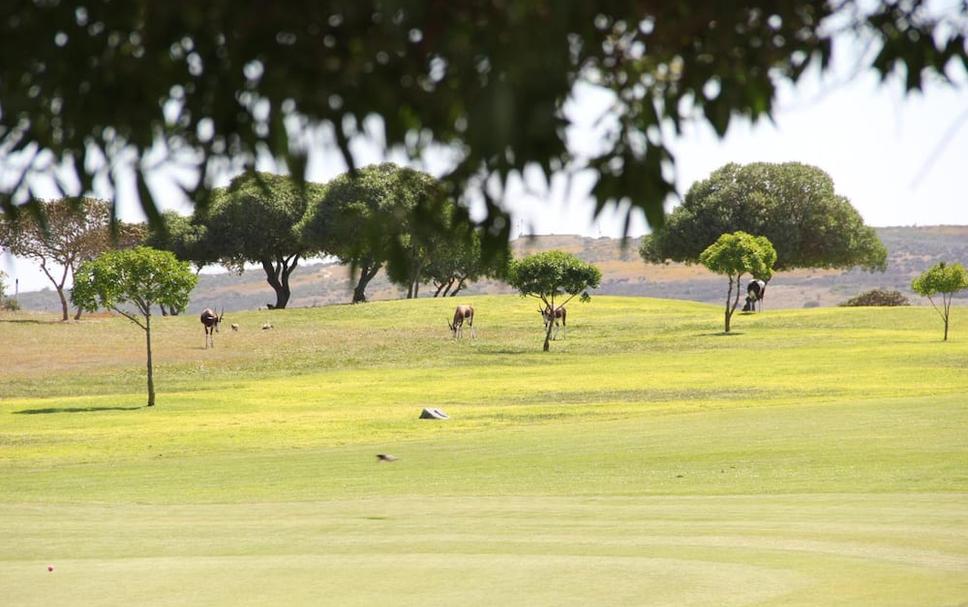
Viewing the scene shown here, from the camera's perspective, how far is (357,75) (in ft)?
13.1

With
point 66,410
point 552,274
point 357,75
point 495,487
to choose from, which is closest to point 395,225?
point 357,75

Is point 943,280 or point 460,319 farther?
point 460,319

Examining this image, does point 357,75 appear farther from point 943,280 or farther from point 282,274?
point 282,274

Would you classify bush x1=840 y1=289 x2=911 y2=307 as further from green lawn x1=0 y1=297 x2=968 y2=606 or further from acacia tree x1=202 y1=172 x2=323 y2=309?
green lawn x1=0 y1=297 x2=968 y2=606

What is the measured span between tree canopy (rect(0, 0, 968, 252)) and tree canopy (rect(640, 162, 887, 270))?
99.7 m

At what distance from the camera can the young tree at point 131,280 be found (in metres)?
40.9

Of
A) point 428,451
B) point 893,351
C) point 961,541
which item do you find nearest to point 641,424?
point 428,451

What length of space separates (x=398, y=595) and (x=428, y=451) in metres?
16.5

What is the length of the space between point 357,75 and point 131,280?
127 ft

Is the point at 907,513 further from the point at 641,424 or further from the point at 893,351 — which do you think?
the point at 893,351

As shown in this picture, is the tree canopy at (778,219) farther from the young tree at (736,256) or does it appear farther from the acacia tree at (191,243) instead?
the acacia tree at (191,243)

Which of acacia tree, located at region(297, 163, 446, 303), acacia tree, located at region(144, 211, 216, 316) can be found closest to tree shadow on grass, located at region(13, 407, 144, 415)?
acacia tree, located at region(297, 163, 446, 303)

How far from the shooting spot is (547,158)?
12.4ft

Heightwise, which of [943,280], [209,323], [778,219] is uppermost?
[778,219]
